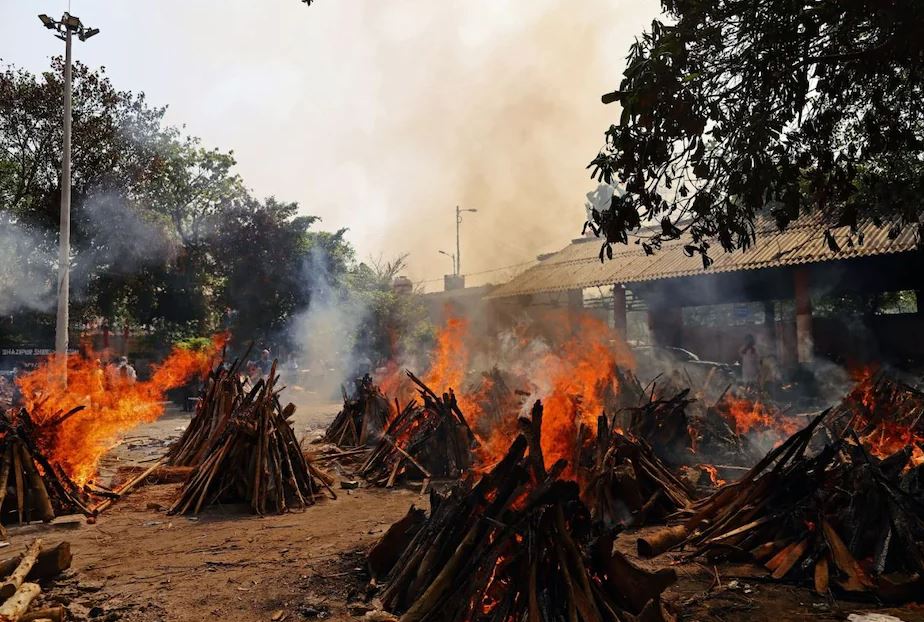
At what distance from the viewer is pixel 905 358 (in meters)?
17.4

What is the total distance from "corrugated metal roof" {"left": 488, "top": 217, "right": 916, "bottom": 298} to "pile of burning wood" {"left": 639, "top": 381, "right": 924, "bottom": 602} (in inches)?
388

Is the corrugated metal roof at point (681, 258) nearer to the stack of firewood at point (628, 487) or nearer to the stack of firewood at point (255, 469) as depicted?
the stack of firewood at point (628, 487)

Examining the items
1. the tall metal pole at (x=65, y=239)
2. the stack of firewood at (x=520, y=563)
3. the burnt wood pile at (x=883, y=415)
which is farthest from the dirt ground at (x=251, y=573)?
the tall metal pole at (x=65, y=239)

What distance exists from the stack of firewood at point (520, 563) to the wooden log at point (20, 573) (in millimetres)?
2640

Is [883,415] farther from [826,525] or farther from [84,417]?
[84,417]

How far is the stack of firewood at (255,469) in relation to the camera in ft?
26.0

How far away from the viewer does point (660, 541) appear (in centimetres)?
545

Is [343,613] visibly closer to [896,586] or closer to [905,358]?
[896,586]

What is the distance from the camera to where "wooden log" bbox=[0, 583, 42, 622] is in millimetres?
4100

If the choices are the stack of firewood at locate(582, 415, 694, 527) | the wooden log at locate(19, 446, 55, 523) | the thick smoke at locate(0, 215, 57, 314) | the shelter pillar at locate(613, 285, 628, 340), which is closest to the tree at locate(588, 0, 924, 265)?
the stack of firewood at locate(582, 415, 694, 527)

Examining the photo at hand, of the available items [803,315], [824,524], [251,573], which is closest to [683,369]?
[803,315]

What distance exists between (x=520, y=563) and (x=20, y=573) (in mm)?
3746

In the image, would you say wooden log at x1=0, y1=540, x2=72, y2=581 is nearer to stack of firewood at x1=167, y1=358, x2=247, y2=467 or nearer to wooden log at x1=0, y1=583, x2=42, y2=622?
wooden log at x1=0, y1=583, x2=42, y2=622

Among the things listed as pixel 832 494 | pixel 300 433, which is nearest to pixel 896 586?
pixel 832 494
